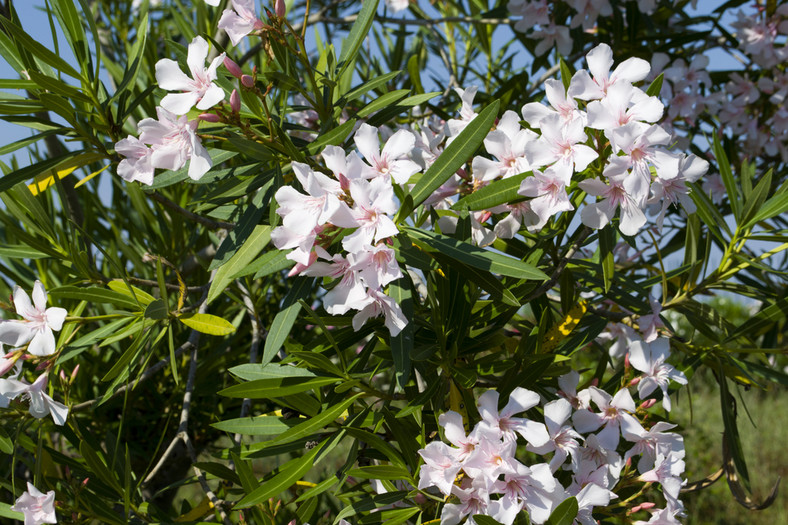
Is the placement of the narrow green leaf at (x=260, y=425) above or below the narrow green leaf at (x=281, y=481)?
above

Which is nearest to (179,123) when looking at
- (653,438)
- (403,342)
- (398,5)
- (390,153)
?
(390,153)

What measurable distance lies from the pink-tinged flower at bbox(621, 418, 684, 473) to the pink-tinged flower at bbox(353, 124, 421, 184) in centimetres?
54

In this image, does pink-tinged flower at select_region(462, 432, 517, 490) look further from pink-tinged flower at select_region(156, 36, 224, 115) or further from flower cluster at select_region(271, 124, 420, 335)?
pink-tinged flower at select_region(156, 36, 224, 115)

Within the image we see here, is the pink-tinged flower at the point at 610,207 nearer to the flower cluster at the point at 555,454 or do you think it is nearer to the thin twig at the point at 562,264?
the thin twig at the point at 562,264

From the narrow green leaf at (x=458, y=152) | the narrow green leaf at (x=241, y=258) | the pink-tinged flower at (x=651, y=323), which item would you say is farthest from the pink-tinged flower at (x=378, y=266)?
the pink-tinged flower at (x=651, y=323)

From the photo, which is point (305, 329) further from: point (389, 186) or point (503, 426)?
point (389, 186)

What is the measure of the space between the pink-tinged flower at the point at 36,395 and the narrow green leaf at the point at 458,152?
2.16 feet

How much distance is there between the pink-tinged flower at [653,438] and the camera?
1.03 meters

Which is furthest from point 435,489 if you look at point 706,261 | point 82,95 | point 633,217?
point 82,95

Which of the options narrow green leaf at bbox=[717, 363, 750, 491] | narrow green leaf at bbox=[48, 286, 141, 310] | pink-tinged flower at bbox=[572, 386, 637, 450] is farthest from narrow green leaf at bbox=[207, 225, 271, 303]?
narrow green leaf at bbox=[717, 363, 750, 491]

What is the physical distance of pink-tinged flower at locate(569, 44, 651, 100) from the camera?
0.88 m

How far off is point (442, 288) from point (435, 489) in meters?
0.30

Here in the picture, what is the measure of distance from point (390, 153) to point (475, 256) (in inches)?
6.7

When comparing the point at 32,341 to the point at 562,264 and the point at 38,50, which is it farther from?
the point at 562,264
